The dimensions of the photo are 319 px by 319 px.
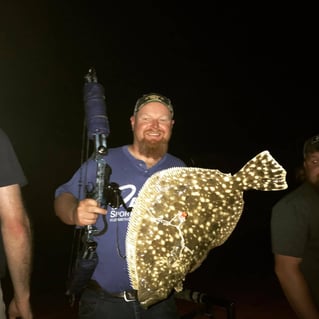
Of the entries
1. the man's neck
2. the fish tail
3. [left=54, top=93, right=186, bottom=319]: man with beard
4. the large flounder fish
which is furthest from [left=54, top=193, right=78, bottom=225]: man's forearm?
the fish tail

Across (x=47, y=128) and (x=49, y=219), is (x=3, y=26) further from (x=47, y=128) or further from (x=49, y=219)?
(x=49, y=219)

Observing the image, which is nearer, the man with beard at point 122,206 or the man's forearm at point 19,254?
the man's forearm at point 19,254

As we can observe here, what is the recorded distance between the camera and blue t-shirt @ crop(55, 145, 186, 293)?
8.42ft

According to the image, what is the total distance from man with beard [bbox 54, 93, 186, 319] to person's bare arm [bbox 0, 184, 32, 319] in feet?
0.89

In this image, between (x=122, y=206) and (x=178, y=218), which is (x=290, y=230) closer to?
(x=178, y=218)

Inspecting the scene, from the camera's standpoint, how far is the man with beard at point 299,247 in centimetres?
244

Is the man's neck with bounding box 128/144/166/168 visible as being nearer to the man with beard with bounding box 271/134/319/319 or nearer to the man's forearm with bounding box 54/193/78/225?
the man's forearm with bounding box 54/193/78/225

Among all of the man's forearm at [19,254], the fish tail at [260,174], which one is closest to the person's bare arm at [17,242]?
the man's forearm at [19,254]

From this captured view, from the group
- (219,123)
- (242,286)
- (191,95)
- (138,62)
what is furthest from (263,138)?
(242,286)

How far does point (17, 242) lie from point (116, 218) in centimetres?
62

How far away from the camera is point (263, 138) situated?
127ft

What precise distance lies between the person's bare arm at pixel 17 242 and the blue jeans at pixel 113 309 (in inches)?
16.5

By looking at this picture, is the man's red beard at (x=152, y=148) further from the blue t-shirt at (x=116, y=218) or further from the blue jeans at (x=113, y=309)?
the blue jeans at (x=113, y=309)

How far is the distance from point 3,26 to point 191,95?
21.6 m
